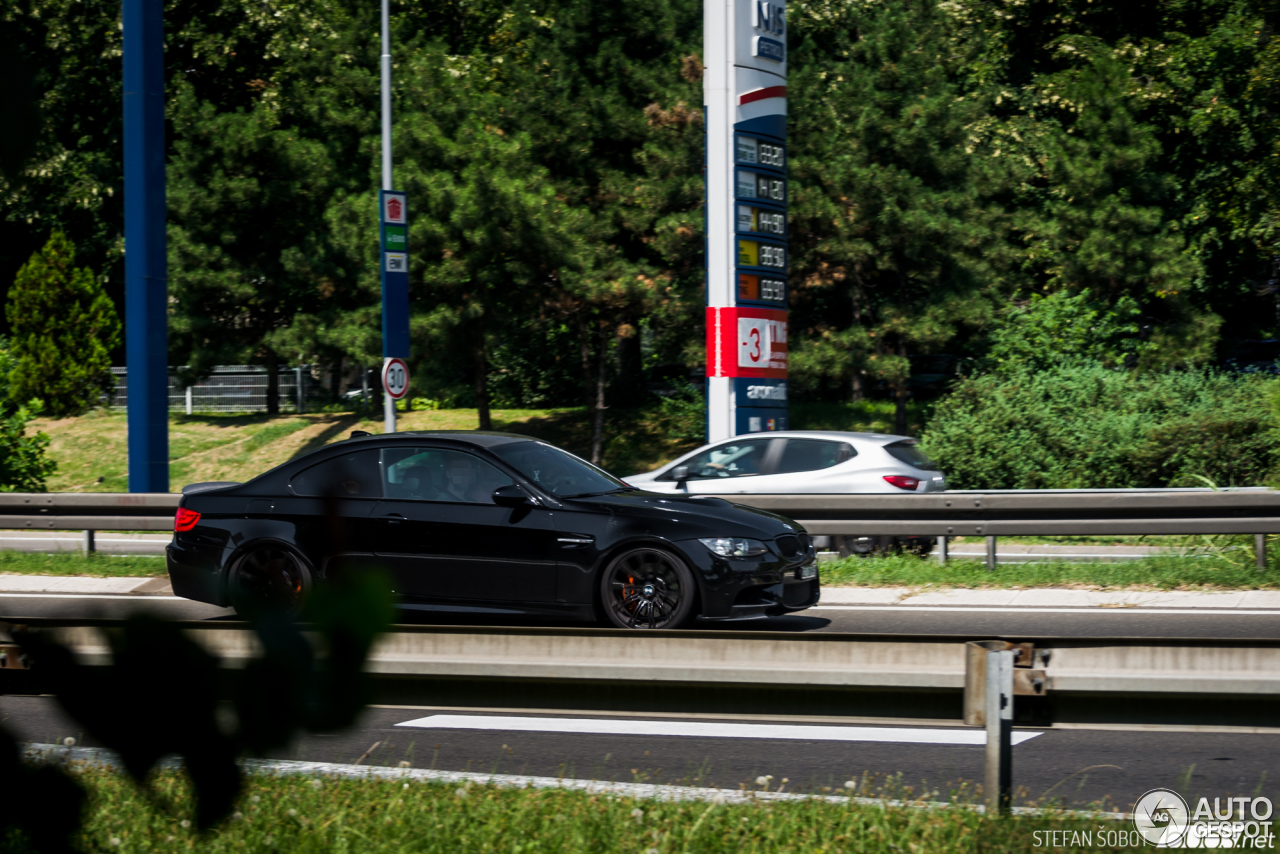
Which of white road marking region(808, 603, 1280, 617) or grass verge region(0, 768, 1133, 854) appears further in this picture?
white road marking region(808, 603, 1280, 617)

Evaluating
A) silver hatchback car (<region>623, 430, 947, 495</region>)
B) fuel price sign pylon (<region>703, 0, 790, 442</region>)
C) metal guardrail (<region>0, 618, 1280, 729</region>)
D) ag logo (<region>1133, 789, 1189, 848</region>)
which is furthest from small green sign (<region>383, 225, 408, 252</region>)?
ag logo (<region>1133, 789, 1189, 848</region>)

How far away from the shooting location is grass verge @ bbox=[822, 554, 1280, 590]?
1094cm

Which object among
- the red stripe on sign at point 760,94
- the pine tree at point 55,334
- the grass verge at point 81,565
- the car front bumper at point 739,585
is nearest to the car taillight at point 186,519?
the grass verge at point 81,565

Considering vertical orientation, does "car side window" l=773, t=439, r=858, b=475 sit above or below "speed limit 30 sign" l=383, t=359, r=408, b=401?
below

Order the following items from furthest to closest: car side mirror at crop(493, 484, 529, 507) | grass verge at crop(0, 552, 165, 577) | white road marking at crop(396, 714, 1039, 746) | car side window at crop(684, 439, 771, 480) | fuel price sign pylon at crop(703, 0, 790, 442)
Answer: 1. fuel price sign pylon at crop(703, 0, 790, 442)
2. car side window at crop(684, 439, 771, 480)
3. grass verge at crop(0, 552, 165, 577)
4. car side mirror at crop(493, 484, 529, 507)
5. white road marking at crop(396, 714, 1039, 746)

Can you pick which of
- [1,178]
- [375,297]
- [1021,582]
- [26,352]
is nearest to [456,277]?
[375,297]

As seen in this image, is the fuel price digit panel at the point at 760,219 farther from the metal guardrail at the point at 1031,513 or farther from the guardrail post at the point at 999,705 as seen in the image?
the guardrail post at the point at 999,705

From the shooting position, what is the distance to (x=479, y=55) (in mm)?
31094

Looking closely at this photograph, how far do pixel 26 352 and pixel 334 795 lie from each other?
29.0 meters

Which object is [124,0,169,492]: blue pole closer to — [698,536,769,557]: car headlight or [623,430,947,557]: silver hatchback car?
[623,430,947,557]: silver hatchback car

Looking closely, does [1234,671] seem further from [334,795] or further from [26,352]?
[26,352]

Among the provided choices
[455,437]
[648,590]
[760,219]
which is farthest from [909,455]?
[760,219]

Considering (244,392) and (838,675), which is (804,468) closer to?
(838,675)

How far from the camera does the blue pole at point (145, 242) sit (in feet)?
47.8
